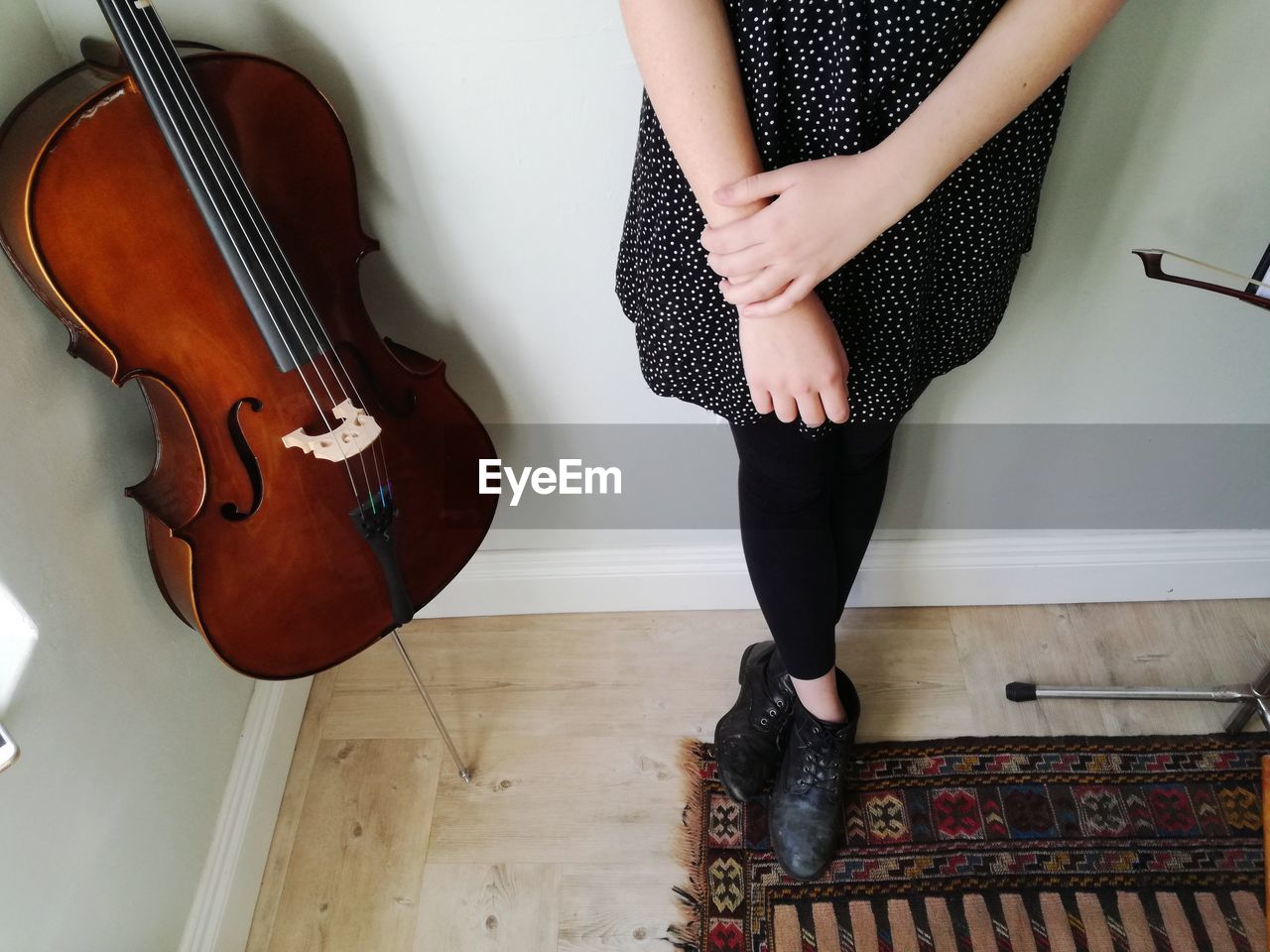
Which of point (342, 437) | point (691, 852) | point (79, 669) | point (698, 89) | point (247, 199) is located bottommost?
point (691, 852)

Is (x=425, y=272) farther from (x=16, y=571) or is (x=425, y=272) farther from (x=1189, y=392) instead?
(x=1189, y=392)

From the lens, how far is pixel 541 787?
1204 mm

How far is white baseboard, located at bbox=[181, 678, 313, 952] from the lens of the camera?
105cm

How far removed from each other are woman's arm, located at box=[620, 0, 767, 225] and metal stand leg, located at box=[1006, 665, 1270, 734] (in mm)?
886

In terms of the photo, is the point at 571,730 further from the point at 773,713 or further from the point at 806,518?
the point at 806,518

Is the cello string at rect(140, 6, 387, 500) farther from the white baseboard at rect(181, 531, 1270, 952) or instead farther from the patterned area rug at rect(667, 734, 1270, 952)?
the patterned area rug at rect(667, 734, 1270, 952)

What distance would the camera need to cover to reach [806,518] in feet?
3.06

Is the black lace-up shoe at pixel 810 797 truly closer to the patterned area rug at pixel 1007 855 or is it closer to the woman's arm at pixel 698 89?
the patterned area rug at pixel 1007 855

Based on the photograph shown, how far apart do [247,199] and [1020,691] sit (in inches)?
43.3

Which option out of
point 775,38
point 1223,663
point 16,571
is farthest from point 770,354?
point 1223,663

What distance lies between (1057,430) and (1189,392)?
16 cm

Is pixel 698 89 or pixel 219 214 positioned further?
pixel 219 214

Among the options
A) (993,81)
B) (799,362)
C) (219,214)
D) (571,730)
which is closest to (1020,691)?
(571,730)

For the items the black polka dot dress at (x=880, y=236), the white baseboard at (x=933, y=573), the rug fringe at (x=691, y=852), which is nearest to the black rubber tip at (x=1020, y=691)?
the white baseboard at (x=933, y=573)
